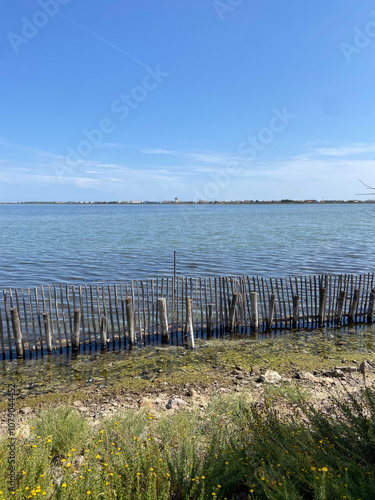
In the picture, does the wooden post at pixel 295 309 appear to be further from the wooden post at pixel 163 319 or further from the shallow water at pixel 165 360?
the wooden post at pixel 163 319

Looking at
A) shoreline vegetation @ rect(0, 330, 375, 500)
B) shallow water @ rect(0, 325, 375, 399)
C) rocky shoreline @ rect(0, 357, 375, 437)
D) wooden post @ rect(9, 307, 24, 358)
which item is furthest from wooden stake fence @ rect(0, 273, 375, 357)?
rocky shoreline @ rect(0, 357, 375, 437)

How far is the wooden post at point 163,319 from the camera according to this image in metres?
11.2

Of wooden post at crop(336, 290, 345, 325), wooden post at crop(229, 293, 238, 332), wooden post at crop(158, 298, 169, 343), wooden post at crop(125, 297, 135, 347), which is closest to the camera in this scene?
wooden post at crop(125, 297, 135, 347)

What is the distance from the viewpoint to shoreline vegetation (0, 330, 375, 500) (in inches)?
152

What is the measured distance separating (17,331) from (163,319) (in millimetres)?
4041

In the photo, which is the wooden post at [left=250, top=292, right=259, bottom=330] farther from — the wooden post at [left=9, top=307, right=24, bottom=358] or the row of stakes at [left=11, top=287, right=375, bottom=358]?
the wooden post at [left=9, top=307, right=24, bottom=358]

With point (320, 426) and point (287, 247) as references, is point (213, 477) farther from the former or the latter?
point (287, 247)

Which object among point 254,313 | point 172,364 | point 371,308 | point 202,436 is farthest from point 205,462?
point 371,308

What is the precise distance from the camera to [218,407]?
6.61m

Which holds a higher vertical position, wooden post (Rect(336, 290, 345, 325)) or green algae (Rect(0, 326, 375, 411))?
wooden post (Rect(336, 290, 345, 325))

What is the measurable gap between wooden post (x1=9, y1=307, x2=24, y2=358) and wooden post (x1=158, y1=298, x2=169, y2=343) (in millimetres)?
3876

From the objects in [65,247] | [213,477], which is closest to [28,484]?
[213,477]

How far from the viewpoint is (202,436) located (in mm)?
5578

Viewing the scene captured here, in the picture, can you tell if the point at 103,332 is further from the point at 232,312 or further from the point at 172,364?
the point at 232,312
